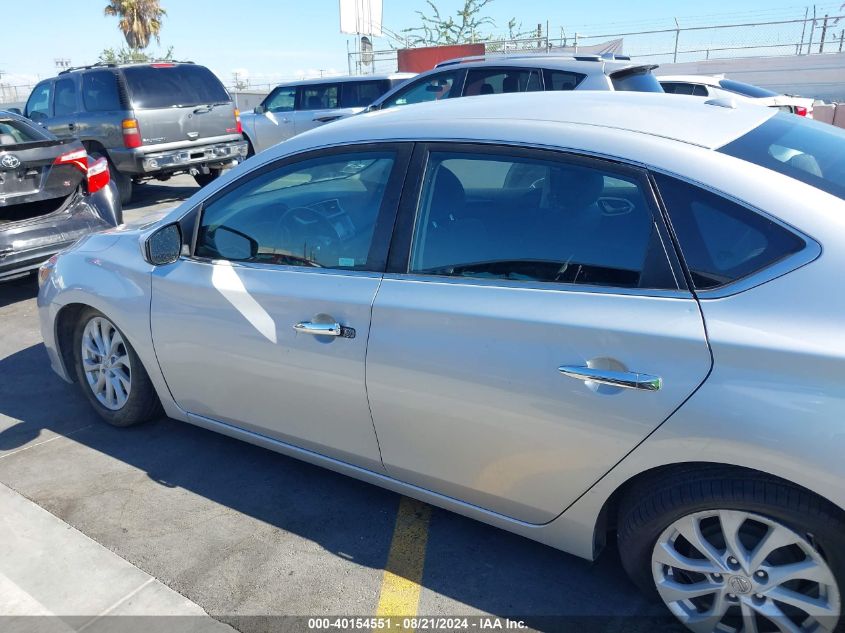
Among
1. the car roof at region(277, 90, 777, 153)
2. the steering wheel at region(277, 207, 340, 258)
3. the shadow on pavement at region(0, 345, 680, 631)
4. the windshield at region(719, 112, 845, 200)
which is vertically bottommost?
the shadow on pavement at region(0, 345, 680, 631)

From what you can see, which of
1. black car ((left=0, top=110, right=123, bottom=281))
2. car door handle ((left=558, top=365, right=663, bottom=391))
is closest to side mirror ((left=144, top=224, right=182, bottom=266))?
car door handle ((left=558, top=365, right=663, bottom=391))

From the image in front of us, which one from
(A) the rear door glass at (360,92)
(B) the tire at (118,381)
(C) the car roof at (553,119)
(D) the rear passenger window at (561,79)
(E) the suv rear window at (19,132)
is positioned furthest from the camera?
(A) the rear door glass at (360,92)

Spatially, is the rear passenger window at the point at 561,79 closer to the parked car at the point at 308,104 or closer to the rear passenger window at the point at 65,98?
the parked car at the point at 308,104

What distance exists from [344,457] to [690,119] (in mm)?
1862

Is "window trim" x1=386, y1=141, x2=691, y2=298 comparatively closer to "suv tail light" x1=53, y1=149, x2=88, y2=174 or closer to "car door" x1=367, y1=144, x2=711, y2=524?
"car door" x1=367, y1=144, x2=711, y2=524

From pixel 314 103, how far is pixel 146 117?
3.46 meters

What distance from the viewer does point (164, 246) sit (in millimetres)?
3180

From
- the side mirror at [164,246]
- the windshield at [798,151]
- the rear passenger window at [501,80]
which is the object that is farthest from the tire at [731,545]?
the rear passenger window at [501,80]

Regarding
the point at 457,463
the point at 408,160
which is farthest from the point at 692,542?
the point at 408,160

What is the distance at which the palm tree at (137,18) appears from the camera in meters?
39.9

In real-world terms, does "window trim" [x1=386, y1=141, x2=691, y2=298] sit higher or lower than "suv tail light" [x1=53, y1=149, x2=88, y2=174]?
higher

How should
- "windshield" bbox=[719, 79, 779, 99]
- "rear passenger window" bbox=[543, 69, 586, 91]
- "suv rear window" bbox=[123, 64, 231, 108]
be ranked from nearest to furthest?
"rear passenger window" bbox=[543, 69, 586, 91] → "suv rear window" bbox=[123, 64, 231, 108] → "windshield" bbox=[719, 79, 779, 99]

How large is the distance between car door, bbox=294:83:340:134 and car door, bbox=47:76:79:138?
11.6 feet

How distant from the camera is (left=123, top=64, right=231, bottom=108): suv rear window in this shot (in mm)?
9648
